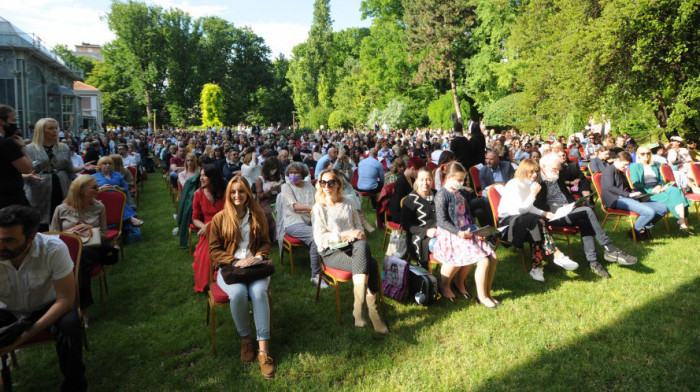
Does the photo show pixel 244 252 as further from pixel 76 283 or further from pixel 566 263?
pixel 566 263

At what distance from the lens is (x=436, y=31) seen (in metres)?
30.0

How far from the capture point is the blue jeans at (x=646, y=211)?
18.8ft

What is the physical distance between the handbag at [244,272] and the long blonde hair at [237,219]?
0.29 meters

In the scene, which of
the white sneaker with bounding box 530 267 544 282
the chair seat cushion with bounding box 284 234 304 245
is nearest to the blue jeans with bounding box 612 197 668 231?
the white sneaker with bounding box 530 267 544 282

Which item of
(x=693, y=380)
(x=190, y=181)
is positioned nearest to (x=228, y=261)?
(x=190, y=181)

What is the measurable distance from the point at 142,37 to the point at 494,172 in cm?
5041

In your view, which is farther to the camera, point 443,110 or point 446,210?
point 443,110

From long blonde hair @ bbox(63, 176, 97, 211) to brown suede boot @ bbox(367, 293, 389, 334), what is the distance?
314cm

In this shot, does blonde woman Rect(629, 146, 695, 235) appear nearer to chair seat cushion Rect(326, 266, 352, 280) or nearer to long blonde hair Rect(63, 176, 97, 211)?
chair seat cushion Rect(326, 266, 352, 280)

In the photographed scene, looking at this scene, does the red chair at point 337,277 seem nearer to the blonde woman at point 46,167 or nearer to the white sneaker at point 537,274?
the white sneaker at point 537,274

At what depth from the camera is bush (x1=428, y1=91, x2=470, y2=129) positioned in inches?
1345

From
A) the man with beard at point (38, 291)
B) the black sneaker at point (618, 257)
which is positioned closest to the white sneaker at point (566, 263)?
the black sneaker at point (618, 257)

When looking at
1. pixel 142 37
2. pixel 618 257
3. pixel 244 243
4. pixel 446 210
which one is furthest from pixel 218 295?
pixel 142 37

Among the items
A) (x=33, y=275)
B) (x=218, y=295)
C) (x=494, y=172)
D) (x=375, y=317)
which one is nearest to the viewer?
(x=33, y=275)
